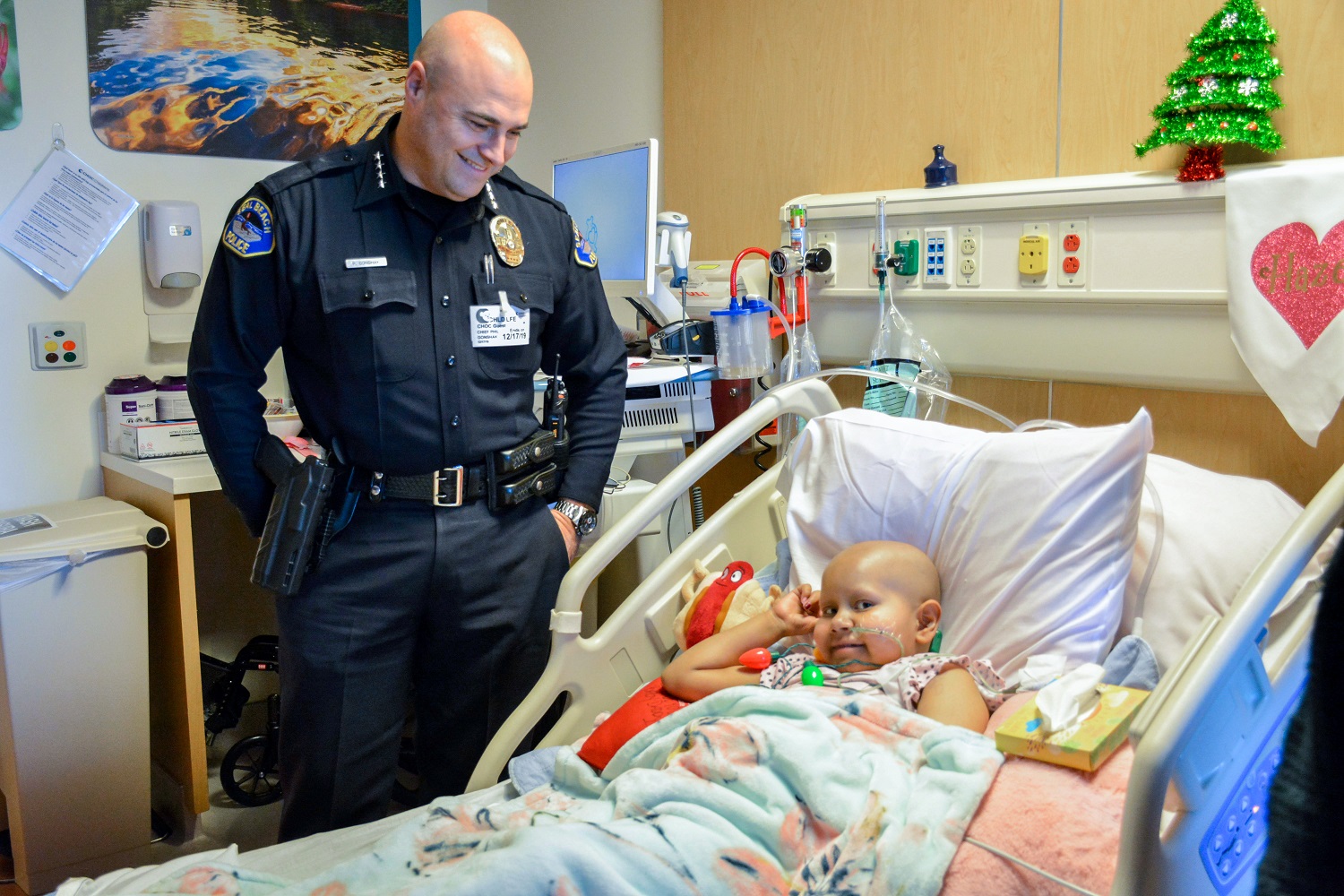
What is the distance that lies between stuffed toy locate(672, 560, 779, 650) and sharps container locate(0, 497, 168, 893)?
134 centimetres

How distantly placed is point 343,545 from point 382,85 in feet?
7.23

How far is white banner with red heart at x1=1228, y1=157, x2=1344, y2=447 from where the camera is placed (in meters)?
1.81

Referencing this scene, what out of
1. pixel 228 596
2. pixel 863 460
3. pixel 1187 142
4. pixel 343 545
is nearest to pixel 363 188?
pixel 343 545

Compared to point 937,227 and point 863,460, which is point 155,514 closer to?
point 863,460

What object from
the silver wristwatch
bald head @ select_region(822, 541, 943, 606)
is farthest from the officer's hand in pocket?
bald head @ select_region(822, 541, 943, 606)

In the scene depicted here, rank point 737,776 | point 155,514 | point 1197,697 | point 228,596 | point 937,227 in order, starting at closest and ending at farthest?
point 1197,697 < point 737,776 < point 937,227 < point 155,514 < point 228,596

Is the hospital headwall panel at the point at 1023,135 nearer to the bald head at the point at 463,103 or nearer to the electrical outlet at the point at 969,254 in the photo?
the electrical outlet at the point at 969,254

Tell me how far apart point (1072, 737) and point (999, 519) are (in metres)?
0.53

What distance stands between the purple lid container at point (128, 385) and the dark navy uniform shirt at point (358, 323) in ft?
3.86

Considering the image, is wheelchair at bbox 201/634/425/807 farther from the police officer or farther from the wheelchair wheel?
the police officer

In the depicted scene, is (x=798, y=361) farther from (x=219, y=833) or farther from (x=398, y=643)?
(x=219, y=833)

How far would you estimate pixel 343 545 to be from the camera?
1867 mm

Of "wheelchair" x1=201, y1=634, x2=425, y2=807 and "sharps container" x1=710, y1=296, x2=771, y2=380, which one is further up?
"sharps container" x1=710, y1=296, x2=771, y2=380

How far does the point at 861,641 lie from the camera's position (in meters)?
1.63
